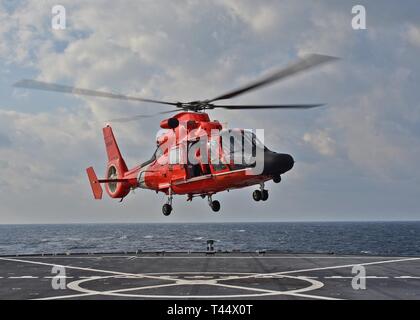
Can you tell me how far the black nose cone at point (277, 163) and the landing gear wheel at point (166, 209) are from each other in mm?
7501

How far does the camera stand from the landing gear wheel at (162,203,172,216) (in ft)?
91.2

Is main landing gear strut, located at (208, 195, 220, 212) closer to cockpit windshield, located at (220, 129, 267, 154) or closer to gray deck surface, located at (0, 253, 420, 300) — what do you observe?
gray deck surface, located at (0, 253, 420, 300)

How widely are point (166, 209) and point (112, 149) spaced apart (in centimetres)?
983

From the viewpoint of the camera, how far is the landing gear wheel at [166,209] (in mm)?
27812

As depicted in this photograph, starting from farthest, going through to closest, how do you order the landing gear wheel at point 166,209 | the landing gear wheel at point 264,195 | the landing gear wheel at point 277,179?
1. the landing gear wheel at point 166,209
2. the landing gear wheel at point 264,195
3. the landing gear wheel at point 277,179

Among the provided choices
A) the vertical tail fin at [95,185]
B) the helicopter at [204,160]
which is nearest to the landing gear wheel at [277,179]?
the helicopter at [204,160]

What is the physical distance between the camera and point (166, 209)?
28109 mm

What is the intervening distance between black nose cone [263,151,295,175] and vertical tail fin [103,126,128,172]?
14044 mm

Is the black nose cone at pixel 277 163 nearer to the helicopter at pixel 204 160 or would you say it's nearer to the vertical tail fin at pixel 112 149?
the helicopter at pixel 204 160

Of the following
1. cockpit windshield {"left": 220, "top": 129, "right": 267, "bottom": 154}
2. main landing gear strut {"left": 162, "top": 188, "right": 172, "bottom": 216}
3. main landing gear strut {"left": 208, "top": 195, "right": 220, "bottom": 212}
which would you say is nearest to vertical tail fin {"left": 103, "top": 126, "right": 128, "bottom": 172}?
main landing gear strut {"left": 162, "top": 188, "right": 172, "bottom": 216}

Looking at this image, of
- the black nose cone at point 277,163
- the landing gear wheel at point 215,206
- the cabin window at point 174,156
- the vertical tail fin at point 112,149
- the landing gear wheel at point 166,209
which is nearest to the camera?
the black nose cone at point 277,163

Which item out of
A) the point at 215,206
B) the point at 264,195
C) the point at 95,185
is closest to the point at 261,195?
the point at 264,195
